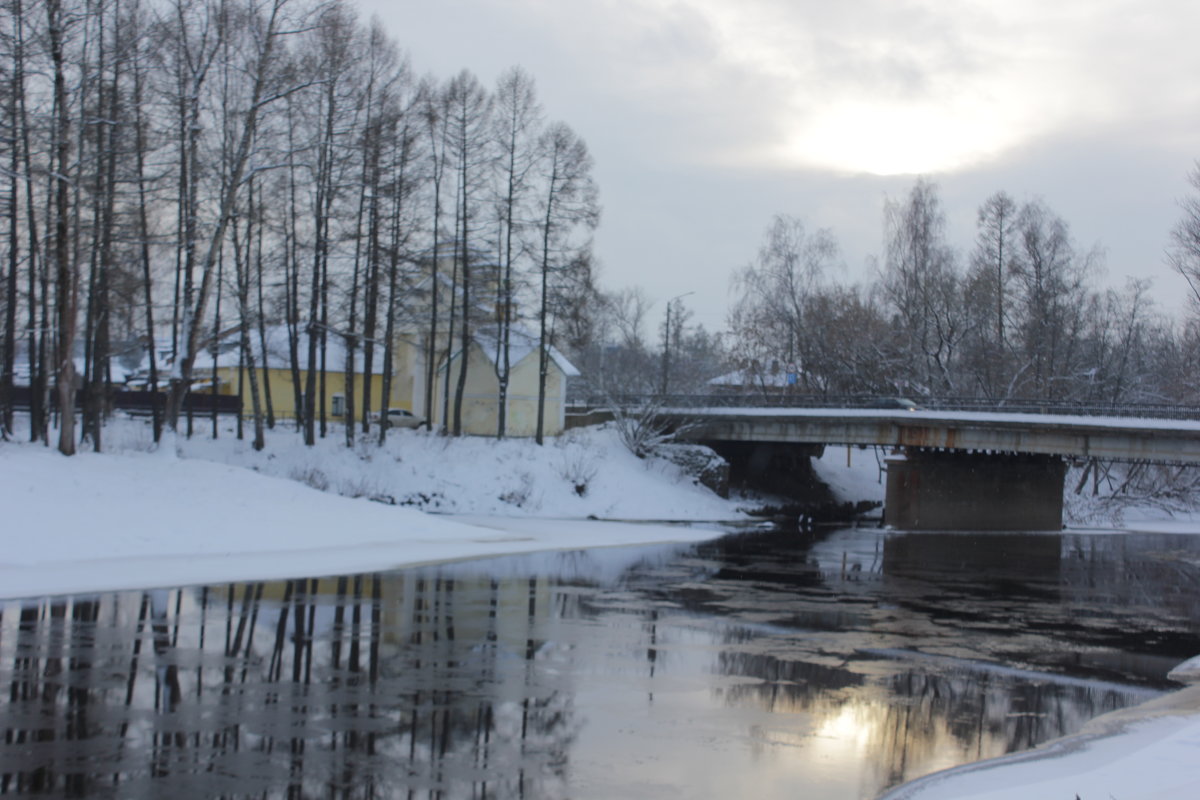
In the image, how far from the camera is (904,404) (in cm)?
5188

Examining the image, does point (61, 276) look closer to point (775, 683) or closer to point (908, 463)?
point (775, 683)

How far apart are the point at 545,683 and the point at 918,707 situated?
4.85 meters

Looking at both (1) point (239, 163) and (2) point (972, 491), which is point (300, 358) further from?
(2) point (972, 491)

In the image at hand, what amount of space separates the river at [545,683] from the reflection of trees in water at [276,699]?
0.04 m

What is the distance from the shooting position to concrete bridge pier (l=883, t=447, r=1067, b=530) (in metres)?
50.9

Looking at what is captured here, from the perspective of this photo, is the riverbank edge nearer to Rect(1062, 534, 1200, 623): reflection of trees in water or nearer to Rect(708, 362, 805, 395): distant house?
Rect(1062, 534, 1200, 623): reflection of trees in water

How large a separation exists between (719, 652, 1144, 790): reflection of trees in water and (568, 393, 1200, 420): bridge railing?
32.7 m

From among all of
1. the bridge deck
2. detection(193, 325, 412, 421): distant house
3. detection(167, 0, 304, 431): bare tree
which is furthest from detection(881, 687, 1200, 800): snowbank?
detection(193, 325, 412, 421): distant house

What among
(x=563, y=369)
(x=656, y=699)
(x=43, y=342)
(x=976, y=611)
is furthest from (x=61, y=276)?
(x=563, y=369)

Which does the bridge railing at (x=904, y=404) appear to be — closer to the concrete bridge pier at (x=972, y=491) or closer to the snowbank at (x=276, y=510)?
the concrete bridge pier at (x=972, y=491)

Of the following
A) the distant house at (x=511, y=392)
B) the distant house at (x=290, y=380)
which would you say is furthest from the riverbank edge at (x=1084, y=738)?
the distant house at (x=290, y=380)

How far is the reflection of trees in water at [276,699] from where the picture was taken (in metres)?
9.84

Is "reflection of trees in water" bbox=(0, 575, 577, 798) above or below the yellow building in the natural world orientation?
below

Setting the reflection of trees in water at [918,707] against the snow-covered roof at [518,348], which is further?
the snow-covered roof at [518,348]
